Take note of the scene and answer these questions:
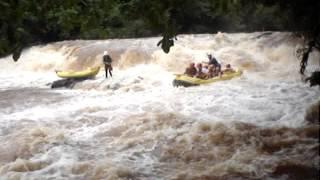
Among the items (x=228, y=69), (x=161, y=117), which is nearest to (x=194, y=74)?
(x=228, y=69)

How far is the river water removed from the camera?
301 inches

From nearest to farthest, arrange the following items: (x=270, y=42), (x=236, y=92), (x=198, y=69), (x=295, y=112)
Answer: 1. (x=295, y=112)
2. (x=236, y=92)
3. (x=198, y=69)
4. (x=270, y=42)

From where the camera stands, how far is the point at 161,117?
34.4 ft

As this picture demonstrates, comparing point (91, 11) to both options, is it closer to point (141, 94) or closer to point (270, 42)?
point (141, 94)

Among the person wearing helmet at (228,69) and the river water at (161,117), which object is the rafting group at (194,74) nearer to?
the person wearing helmet at (228,69)

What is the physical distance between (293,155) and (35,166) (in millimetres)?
3761

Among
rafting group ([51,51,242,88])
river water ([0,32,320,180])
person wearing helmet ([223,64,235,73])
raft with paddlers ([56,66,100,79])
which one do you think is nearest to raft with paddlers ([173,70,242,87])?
rafting group ([51,51,242,88])

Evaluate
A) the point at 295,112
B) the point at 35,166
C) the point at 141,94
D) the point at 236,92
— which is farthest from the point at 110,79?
the point at 35,166

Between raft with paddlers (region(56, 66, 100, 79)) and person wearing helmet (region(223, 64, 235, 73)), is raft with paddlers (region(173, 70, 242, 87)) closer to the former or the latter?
person wearing helmet (region(223, 64, 235, 73))

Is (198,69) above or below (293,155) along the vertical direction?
above

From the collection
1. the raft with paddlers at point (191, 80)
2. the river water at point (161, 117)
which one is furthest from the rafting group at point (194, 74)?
the river water at point (161, 117)

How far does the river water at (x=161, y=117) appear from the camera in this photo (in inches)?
301

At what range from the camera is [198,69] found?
47.2 ft

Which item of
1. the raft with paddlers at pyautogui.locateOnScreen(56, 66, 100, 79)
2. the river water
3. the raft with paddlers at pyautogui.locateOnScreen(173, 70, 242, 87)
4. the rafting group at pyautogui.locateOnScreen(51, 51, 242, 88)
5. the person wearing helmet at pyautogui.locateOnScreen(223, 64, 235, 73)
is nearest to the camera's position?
the river water
